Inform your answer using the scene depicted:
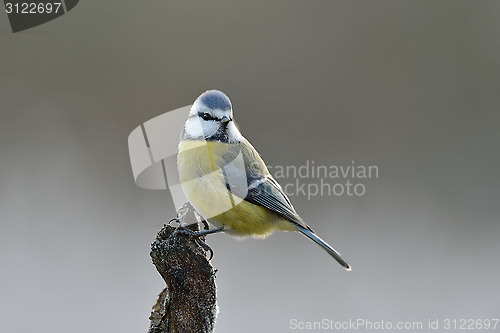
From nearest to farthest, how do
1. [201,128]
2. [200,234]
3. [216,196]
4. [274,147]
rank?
[200,234], [216,196], [201,128], [274,147]

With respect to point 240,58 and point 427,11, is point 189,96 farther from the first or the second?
point 427,11

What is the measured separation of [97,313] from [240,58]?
1822 mm

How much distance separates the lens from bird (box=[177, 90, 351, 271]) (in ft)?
6.63

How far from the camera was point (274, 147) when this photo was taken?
348 cm

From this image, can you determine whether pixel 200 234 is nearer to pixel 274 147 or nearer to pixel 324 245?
pixel 324 245

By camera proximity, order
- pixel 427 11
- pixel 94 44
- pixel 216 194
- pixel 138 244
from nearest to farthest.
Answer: pixel 216 194
pixel 138 244
pixel 94 44
pixel 427 11

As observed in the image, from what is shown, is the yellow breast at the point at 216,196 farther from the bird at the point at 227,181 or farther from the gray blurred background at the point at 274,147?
the gray blurred background at the point at 274,147

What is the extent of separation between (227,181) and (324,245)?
421mm

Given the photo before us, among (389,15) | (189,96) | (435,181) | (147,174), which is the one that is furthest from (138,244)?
(389,15)

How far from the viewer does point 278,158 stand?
3.46 m

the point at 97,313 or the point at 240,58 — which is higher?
the point at 240,58

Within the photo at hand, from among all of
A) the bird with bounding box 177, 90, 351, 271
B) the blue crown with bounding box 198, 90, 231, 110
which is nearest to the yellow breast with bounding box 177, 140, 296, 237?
the bird with bounding box 177, 90, 351, 271

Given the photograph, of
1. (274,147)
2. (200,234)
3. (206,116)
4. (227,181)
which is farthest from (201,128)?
(274,147)

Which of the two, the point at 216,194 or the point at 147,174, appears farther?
the point at 147,174
